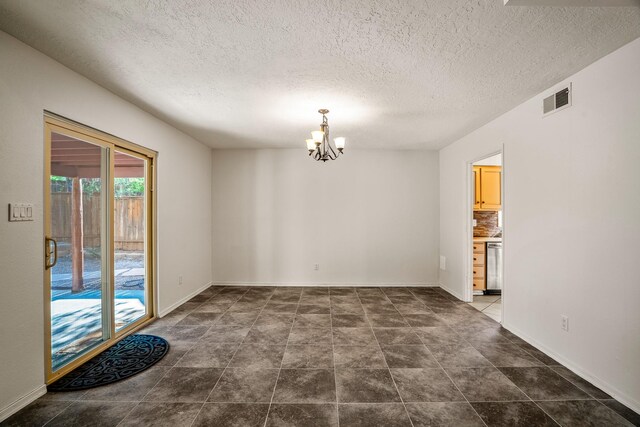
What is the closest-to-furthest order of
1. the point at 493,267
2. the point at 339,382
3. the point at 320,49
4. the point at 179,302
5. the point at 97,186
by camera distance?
the point at 320,49, the point at 339,382, the point at 97,186, the point at 179,302, the point at 493,267

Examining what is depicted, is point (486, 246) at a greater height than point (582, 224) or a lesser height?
lesser

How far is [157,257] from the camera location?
138 inches

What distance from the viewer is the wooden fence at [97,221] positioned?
88.0 inches

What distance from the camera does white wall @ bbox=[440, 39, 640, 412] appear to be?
6.31 ft

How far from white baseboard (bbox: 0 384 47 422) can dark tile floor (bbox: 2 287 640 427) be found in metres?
0.05

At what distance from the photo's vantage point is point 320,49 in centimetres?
201

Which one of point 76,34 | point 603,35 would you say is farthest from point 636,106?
point 76,34

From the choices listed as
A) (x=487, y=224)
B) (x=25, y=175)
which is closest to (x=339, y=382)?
(x=25, y=175)

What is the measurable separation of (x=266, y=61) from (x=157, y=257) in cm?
278

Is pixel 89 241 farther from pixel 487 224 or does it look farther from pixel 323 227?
pixel 487 224

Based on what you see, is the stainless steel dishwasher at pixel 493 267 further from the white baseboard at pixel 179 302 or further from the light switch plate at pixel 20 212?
the light switch plate at pixel 20 212

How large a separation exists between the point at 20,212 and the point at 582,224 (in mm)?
4293

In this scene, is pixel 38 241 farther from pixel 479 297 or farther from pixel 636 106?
pixel 479 297

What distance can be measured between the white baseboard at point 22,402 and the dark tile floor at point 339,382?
0.17 feet
